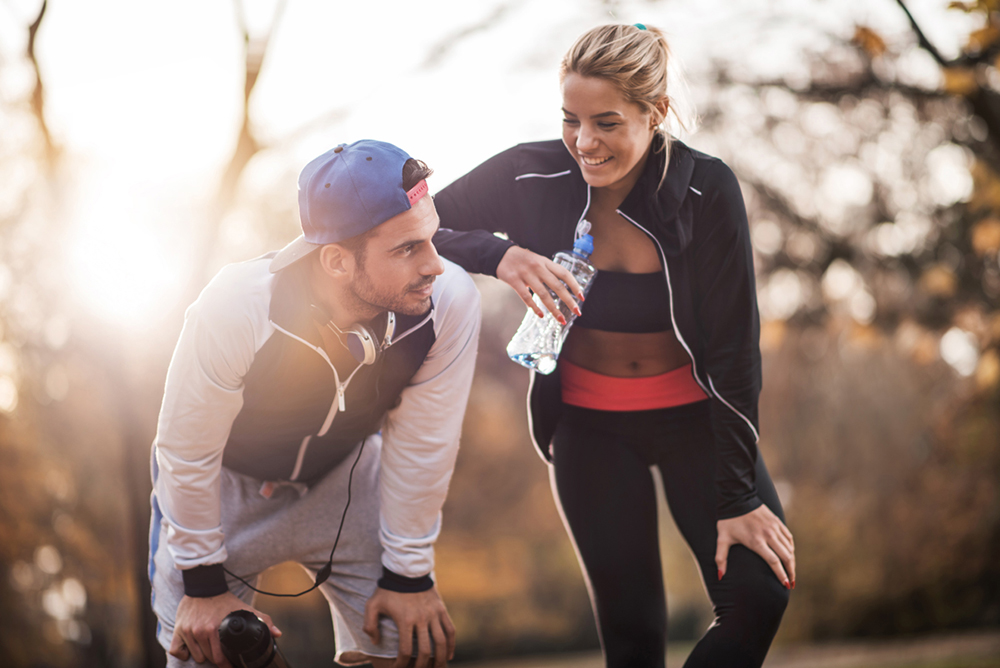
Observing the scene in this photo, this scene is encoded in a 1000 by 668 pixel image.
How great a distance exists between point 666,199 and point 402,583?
1407mm

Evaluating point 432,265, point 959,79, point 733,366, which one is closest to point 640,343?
point 733,366

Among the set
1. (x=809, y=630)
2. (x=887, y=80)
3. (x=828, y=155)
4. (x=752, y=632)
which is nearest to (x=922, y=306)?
(x=828, y=155)

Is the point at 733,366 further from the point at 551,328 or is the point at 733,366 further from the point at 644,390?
the point at 551,328

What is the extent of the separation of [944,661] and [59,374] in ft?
35.8

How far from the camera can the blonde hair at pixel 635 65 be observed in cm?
213

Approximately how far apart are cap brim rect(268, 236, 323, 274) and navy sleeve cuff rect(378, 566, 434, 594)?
102 cm

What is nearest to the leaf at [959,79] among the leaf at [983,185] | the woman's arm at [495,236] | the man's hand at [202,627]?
the leaf at [983,185]

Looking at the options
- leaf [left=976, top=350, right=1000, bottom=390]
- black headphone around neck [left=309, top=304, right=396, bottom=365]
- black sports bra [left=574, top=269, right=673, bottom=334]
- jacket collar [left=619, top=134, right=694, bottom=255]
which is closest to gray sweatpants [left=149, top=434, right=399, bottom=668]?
black headphone around neck [left=309, top=304, right=396, bottom=365]

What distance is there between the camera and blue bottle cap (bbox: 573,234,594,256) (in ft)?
7.62

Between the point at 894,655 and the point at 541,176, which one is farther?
the point at 894,655

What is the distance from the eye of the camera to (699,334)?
2.34 m

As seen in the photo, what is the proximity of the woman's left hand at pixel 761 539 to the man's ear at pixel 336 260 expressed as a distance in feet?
4.12

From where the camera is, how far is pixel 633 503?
2545mm

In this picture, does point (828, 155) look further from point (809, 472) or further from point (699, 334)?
point (809, 472)
